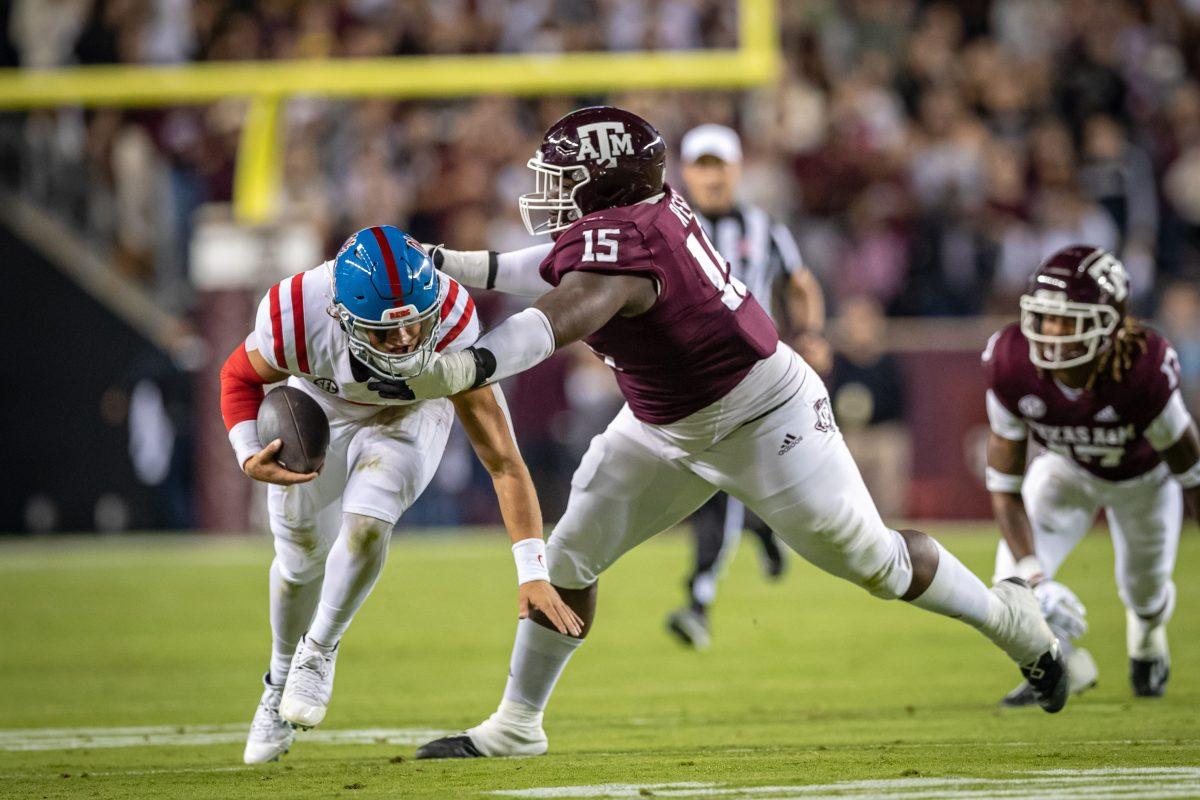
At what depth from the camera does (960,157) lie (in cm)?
1394

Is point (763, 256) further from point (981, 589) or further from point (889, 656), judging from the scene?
point (981, 589)

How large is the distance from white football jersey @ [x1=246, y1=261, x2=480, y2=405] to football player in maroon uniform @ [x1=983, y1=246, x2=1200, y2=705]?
6.34ft

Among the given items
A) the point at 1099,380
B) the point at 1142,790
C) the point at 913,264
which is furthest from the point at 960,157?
the point at 1142,790

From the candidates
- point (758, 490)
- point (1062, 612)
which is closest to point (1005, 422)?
point (1062, 612)

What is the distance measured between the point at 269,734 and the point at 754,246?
11.9ft

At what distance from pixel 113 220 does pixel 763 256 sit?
787cm

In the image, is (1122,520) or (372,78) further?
(372,78)

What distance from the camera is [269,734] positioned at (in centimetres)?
493

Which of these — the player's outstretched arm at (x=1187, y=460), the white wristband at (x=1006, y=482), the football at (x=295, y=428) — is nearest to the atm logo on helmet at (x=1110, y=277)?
the player's outstretched arm at (x=1187, y=460)

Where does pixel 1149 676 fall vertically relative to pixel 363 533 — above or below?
below

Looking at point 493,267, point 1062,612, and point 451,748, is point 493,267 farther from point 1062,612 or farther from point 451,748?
point 1062,612

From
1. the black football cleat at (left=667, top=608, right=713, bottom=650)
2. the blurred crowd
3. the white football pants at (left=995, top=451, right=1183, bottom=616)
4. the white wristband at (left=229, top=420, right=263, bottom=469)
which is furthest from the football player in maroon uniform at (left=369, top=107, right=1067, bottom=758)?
the blurred crowd

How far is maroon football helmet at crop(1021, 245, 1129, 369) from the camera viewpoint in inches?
213

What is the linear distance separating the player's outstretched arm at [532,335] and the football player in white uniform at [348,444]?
1.04ft
